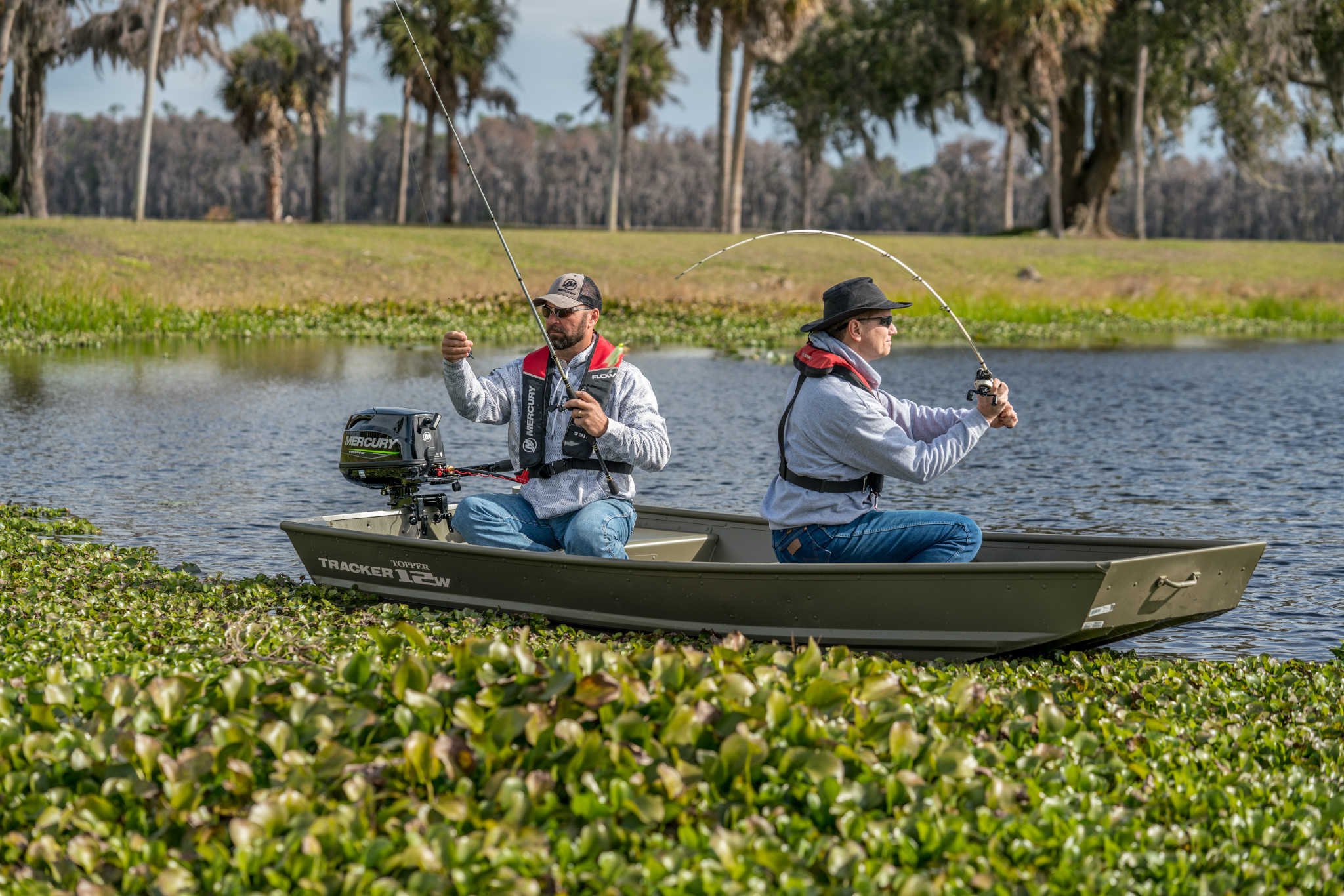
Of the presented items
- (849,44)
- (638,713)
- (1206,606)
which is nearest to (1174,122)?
(849,44)

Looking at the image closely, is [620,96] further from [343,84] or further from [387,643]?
[387,643]

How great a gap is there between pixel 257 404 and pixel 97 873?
14.0 m

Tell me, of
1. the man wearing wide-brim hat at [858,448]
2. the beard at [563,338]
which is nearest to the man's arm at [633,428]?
the beard at [563,338]

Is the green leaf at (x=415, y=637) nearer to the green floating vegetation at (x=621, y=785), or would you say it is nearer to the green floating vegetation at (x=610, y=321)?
the green floating vegetation at (x=621, y=785)

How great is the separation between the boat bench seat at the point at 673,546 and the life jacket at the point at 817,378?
147 centimetres

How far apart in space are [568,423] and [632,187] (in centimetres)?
8870

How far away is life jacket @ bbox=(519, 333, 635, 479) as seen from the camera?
705 cm

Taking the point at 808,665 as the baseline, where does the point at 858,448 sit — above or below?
above

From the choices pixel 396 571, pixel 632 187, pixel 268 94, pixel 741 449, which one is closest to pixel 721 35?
pixel 268 94

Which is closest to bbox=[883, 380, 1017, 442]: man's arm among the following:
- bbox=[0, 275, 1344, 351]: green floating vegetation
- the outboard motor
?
the outboard motor

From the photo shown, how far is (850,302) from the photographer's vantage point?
20.2 ft

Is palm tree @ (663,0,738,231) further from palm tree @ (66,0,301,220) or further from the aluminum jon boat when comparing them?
the aluminum jon boat

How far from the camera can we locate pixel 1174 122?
5131 centimetres

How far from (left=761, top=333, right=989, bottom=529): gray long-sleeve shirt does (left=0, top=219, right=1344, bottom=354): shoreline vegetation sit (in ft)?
61.1
